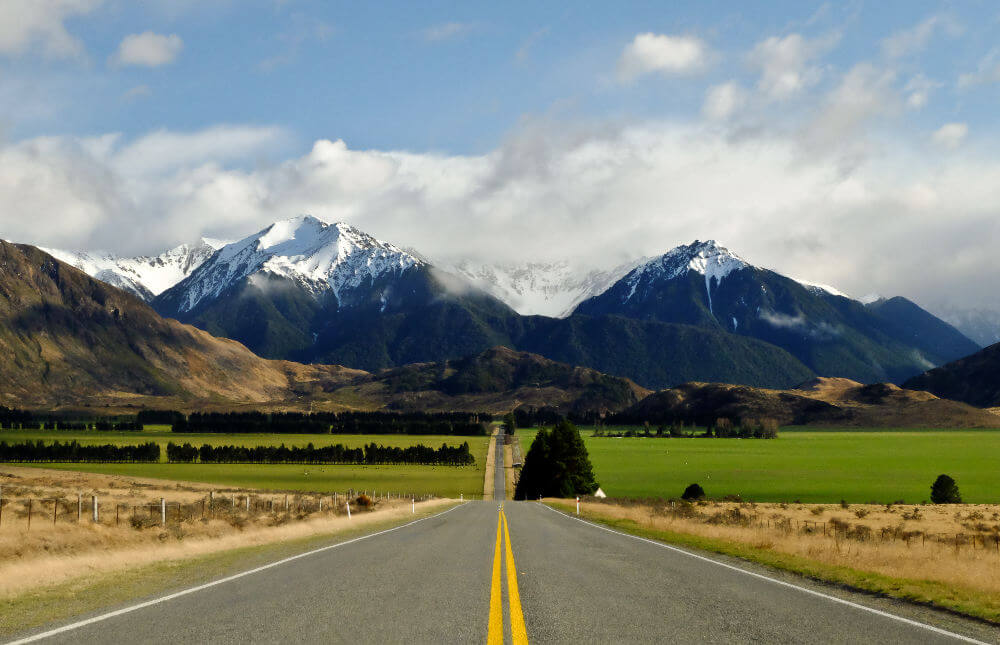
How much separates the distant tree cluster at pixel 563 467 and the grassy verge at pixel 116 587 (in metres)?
83.6

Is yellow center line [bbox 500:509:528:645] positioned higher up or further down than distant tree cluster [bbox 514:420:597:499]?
higher up

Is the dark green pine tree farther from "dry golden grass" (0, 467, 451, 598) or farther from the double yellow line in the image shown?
the double yellow line

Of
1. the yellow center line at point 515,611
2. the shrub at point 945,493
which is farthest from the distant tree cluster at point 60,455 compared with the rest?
the yellow center line at point 515,611

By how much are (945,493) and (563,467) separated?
47.6 metres

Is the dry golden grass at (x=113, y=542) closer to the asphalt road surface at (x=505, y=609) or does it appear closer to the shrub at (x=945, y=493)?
the asphalt road surface at (x=505, y=609)

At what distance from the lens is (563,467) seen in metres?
108

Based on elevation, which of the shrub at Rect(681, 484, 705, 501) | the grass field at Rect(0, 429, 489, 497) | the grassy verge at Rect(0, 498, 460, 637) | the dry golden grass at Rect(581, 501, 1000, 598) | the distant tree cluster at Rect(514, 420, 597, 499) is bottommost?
the grass field at Rect(0, 429, 489, 497)

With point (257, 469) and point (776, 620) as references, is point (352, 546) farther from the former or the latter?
point (257, 469)

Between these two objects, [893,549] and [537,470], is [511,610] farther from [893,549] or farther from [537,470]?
[537,470]

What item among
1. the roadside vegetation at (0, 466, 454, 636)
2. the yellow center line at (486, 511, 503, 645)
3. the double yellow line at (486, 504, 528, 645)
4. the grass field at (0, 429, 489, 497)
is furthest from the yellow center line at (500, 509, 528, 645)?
the grass field at (0, 429, 489, 497)

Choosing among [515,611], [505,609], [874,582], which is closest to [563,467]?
[874,582]

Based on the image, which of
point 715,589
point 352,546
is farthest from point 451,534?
point 715,589

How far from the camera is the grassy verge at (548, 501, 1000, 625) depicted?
14.9 m

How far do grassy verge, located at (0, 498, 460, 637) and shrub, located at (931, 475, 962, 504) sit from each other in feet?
315
